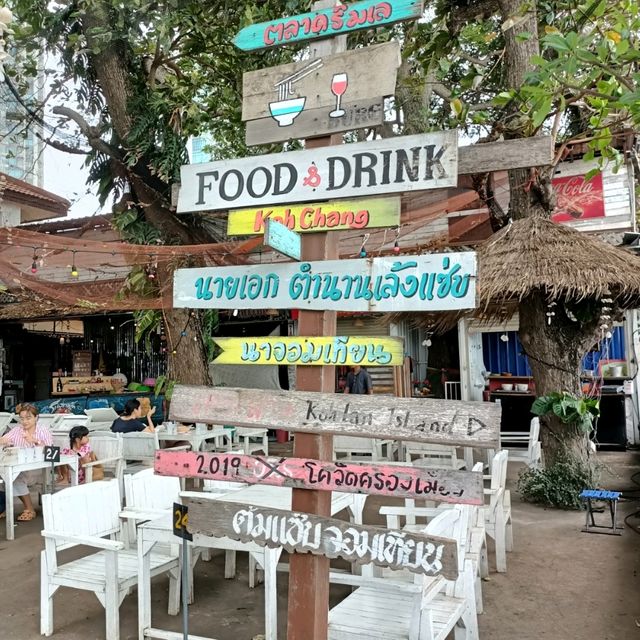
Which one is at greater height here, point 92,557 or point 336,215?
point 336,215

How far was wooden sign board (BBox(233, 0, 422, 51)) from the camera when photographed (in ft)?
8.32

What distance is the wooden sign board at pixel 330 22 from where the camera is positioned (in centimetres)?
254

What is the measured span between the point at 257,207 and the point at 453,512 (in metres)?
1.73

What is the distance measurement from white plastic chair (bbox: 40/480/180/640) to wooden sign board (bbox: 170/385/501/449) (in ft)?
3.80

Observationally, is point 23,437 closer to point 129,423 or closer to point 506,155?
point 129,423

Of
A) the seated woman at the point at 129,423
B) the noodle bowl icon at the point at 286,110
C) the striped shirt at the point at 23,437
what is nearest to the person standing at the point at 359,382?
the seated woman at the point at 129,423

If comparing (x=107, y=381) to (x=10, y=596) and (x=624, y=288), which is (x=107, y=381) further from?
(x=624, y=288)

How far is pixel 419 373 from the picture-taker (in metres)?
12.2

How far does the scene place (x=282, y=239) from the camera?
8.09 ft

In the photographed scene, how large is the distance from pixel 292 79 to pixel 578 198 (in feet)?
23.0

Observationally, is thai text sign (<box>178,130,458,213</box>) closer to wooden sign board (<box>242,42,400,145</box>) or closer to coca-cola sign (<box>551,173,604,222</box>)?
wooden sign board (<box>242,42,400,145</box>)

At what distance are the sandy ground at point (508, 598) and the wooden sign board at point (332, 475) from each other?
4.55 ft

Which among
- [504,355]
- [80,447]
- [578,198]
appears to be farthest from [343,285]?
[504,355]

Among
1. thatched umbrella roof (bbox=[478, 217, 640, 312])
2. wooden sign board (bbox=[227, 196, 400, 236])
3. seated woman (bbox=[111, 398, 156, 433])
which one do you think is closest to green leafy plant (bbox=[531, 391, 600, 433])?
thatched umbrella roof (bbox=[478, 217, 640, 312])
